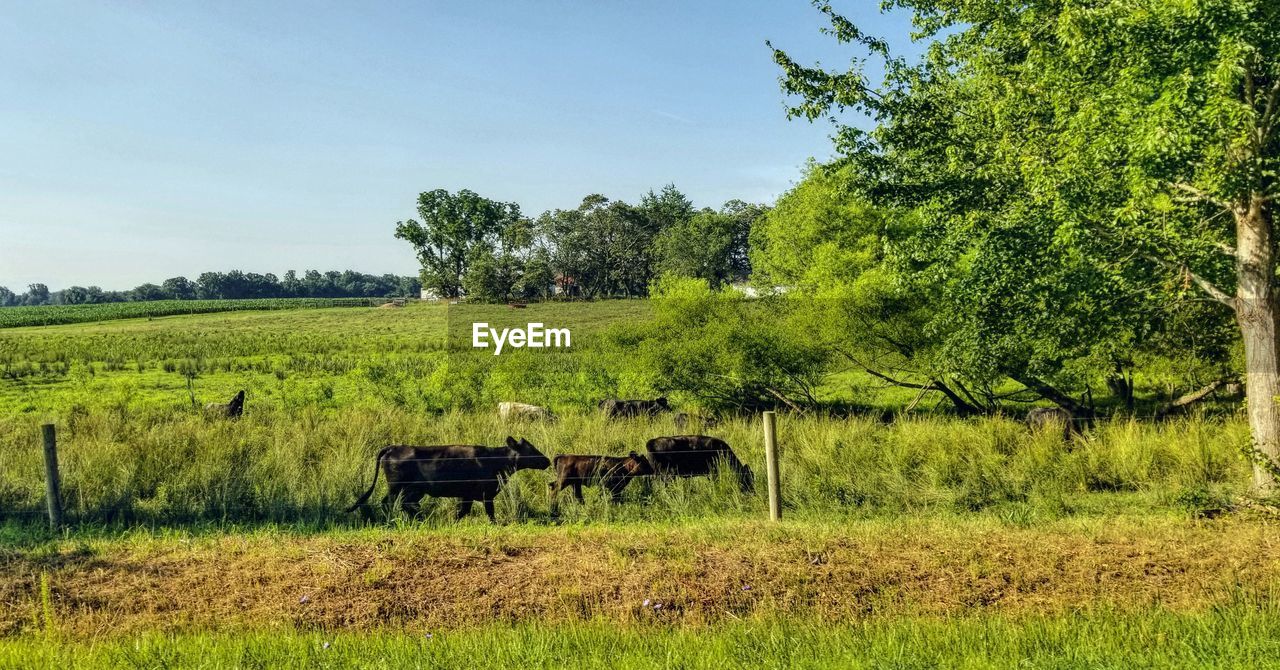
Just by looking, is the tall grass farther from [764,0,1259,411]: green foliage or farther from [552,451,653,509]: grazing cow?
[764,0,1259,411]: green foliage

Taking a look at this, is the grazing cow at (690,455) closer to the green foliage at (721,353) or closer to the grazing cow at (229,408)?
Answer: the green foliage at (721,353)

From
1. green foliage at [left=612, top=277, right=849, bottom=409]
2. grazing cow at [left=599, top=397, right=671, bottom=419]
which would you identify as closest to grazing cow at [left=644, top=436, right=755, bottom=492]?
grazing cow at [left=599, top=397, right=671, bottom=419]

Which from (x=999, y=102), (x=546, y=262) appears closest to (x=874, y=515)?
(x=999, y=102)

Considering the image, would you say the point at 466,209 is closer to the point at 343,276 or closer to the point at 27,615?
the point at 343,276

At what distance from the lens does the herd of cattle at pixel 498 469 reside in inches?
397

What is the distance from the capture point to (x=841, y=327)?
66.5 ft

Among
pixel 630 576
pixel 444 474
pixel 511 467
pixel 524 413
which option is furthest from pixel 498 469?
pixel 524 413

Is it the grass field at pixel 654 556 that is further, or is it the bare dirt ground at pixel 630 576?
the bare dirt ground at pixel 630 576

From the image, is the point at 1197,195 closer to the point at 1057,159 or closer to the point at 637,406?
the point at 1057,159

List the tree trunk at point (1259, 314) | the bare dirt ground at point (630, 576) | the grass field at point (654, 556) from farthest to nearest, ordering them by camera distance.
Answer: the tree trunk at point (1259, 314)
the bare dirt ground at point (630, 576)
the grass field at point (654, 556)

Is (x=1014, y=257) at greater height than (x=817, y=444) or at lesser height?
greater

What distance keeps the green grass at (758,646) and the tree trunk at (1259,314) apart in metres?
5.77

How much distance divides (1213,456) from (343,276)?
135 metres

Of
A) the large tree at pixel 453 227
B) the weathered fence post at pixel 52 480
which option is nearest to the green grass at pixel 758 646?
the weathered fence post at pixel 52 480
